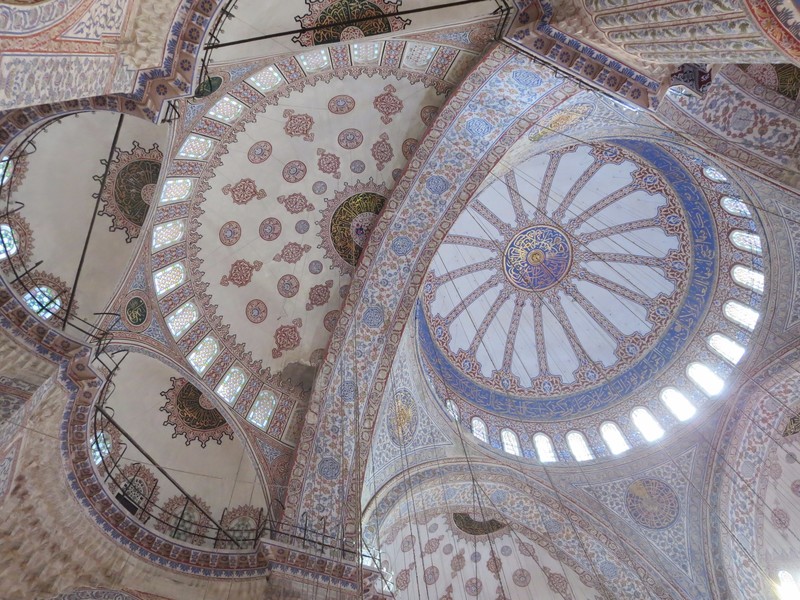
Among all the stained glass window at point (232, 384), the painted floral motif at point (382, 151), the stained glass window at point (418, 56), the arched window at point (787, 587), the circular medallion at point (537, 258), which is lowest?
the arched window at point (787, 587)

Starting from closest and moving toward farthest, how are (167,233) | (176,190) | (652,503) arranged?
(176,190), (167,233), (652,503)

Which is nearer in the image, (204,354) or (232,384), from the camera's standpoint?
(204,354)

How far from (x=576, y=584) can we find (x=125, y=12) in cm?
1197

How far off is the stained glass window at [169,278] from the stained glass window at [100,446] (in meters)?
2.10

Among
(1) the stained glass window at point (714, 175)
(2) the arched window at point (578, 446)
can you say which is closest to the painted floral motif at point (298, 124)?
(1) the stained glass window at point (714, 175)

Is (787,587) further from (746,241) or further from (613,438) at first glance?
(746,241)

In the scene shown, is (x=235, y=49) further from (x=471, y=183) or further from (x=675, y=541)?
A: (x=675, y=541)

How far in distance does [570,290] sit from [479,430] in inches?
A: 165

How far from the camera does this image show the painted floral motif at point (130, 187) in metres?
6.36

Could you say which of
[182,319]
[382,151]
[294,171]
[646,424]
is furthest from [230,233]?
[646,424]

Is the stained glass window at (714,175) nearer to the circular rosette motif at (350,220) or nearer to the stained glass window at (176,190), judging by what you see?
the circular rosette motif at (350,220)

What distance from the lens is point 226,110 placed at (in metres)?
6.61

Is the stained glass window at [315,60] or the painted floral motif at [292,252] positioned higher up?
the stained glass window at [315,60]

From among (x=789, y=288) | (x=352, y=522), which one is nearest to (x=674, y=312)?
(x=789, y=288)
